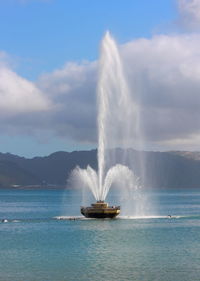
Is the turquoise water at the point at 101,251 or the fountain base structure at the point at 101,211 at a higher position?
the fountain base structure at the point at 101,211

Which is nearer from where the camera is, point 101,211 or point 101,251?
point 101,251

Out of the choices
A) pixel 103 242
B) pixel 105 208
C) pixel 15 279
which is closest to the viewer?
pixel 15 279

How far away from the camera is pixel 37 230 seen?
7938 centimetres

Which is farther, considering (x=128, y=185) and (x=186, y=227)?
(x=128, y=185)

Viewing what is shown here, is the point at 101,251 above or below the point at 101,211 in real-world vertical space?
below

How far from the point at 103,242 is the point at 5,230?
21.7 metres

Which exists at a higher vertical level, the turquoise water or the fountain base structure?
the fountain base structure

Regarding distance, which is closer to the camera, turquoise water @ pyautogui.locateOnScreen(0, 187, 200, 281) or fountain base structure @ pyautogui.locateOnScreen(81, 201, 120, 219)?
turquoise water @ pyautogui.locateOnScreen(0, 187, 200, 281)

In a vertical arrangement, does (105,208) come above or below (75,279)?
above

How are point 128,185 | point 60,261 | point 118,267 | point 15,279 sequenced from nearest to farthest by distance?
point 15,279, point 118,267, point 60,261, point 128,185

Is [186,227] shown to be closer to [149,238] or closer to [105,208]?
[105,208]

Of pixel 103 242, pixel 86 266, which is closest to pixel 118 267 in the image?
pixel 86 266

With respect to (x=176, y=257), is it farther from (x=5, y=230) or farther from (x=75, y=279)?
(x=5, y=230)

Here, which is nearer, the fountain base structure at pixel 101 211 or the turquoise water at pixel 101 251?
the turquoise water at pixel 101 251
